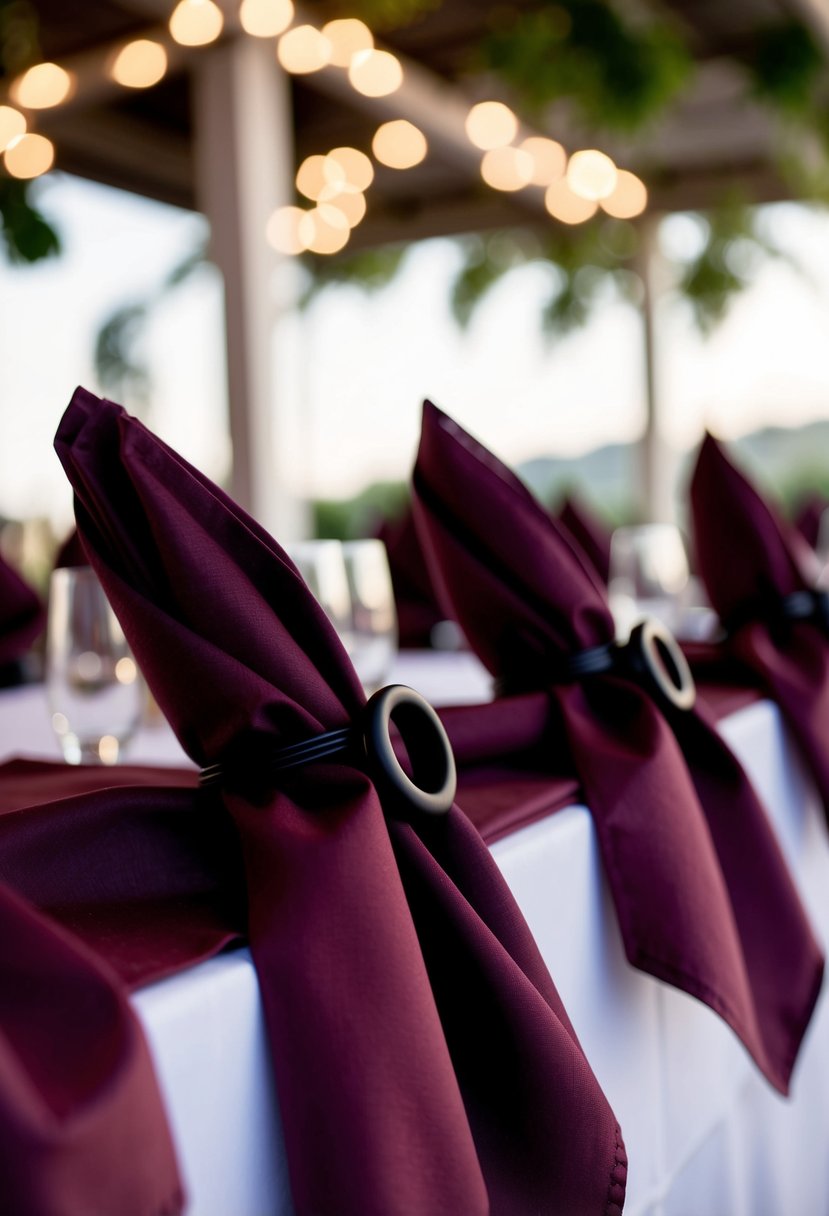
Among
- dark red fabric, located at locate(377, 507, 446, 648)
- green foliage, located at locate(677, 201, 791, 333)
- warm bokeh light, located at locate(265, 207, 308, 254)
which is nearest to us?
dark red fabric, located at locate(377, 507, 446, 648)

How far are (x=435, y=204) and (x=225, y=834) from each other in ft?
24.0

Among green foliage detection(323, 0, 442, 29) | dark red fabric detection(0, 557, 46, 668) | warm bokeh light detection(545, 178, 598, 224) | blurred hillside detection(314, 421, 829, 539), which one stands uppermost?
Answer: green foliage detection(323, 0, 442, 29)

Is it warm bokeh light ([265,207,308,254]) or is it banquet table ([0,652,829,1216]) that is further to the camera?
warm bokeh light ([265,207,308,254])

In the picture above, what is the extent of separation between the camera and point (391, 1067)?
0.49 meters

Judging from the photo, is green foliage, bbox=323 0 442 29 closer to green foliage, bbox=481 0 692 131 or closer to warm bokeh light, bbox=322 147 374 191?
green foliage, bbox=481 0 692 131

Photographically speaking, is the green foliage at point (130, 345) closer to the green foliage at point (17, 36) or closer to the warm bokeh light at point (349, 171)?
the warm bokeh light at point (349, 171)

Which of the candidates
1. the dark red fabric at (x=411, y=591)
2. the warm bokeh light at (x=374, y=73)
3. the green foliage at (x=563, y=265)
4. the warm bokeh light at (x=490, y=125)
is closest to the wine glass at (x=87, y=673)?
the dark red fabric at (x=411, y=591)

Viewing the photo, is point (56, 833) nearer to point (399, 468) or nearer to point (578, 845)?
point (578, 845)

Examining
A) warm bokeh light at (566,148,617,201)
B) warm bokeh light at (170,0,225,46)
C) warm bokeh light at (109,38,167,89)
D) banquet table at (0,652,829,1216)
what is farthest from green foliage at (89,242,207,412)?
A: banquet table at (0,652,829,1216)

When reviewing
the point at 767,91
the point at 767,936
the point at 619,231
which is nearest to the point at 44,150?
the point at 767,91

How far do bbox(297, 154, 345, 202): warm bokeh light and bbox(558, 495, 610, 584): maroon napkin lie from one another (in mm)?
3828

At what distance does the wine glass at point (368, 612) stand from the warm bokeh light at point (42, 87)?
13.8 ft

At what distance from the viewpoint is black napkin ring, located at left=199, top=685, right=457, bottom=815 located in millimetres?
565

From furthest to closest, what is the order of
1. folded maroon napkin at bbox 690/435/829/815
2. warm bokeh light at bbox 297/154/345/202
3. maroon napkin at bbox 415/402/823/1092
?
warm bokeh light at bbox 297/154/345/202 < folded maroon napkin at bbox 690/435/829/815 < maroon napkin at bbox 415/402/823/1092
